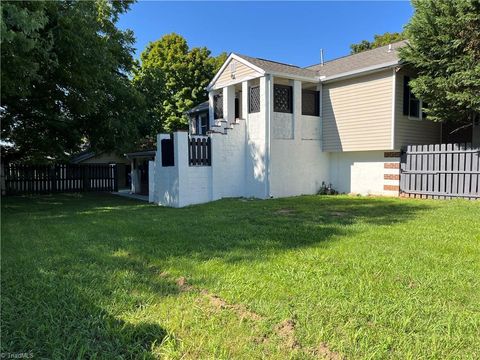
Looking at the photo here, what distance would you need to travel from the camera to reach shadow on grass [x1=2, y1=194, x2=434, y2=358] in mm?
2760

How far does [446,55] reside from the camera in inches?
413

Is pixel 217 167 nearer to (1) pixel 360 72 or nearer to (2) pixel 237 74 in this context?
(2) pixel 237 74

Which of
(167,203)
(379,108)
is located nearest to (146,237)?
(167,203)

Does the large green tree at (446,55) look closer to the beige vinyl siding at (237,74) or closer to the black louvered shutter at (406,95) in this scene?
the black louvered shutter at (406,95)

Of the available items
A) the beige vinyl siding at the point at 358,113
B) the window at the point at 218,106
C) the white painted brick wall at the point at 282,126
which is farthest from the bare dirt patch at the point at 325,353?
the window at the point at 218,106

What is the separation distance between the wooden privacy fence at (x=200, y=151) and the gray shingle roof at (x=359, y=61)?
5346 millimetres

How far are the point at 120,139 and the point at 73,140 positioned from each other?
78.6 inches

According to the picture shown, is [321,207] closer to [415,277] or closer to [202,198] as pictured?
[202,198]

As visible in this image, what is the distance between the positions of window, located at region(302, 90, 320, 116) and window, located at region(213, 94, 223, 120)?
12.1ft

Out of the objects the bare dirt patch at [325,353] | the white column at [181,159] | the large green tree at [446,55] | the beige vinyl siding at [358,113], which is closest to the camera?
the bare dirt patch at [325,353]

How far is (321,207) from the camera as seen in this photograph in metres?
9.68

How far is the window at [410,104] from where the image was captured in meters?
12.3

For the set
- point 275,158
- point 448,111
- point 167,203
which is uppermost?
point 448,111

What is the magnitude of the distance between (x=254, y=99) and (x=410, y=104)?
5391 mm
